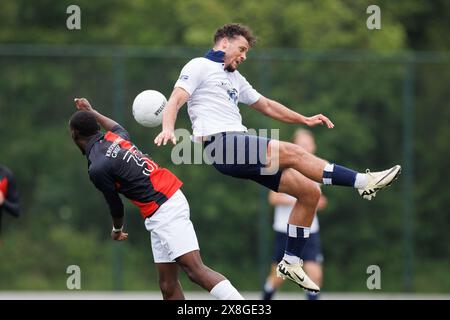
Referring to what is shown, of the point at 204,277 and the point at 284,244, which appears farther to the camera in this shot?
the point at 284,244

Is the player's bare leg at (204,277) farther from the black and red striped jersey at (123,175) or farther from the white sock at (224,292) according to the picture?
the black and red striped jersey at (123,175)

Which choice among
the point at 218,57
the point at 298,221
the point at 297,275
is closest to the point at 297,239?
the point at 298,221

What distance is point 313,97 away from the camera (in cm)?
1496

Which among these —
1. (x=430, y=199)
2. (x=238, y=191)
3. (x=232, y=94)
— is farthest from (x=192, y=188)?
(x=232, y=94)

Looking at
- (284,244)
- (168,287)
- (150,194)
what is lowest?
(284,244)

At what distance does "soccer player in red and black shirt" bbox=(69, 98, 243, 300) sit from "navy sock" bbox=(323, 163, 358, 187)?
4.25ft

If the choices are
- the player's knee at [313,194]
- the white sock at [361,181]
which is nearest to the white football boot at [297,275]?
the player's knee at [313,194]

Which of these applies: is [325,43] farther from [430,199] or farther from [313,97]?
[430,199]

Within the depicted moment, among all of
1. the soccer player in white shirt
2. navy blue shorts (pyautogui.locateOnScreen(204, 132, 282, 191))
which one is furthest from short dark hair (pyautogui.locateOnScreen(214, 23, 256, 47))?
navy blue shorts (pyautogui.locateOnScreen(204, 132, 282, 191))

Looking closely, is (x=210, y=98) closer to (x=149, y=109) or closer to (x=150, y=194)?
(x=149, y=109)

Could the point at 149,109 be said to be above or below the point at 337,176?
above

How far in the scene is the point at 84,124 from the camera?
8070mm

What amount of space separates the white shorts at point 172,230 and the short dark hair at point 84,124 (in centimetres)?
92

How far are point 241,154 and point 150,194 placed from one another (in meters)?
0.90
